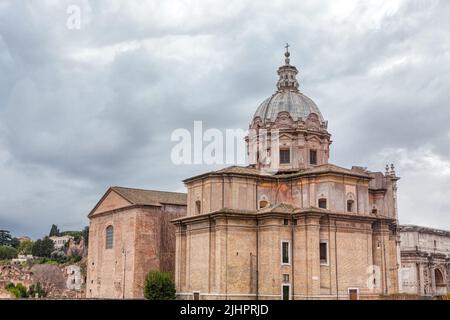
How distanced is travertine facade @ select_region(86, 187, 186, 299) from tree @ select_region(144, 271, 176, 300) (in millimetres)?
6420

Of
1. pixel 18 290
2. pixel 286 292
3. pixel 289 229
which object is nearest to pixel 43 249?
pixel 18 290

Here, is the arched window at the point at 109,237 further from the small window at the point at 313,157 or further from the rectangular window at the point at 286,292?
the rectangular window at the point at 286,292

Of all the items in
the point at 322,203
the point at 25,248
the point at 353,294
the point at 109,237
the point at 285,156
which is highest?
the point at 285,156

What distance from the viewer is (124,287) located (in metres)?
55.4

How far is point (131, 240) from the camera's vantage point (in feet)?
182

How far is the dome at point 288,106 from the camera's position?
52.5 m

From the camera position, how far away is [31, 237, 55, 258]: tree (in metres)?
123

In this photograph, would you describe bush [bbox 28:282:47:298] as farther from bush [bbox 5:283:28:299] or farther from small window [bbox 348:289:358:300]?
small window [bbox 348:289:358:300]

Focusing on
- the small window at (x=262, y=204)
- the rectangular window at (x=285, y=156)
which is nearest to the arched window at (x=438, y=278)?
the rectangular window at (x=285, y=156)

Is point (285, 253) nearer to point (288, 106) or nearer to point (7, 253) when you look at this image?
point (288, 106)

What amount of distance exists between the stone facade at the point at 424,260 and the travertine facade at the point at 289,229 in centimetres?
2487

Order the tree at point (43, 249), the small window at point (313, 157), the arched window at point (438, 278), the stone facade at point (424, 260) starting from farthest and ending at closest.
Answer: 1. the tree at point (43, 249)
2. the arched window at point (438, 278)
3. the stone facade at point (424, 260)
4. the small window at point (313, 157)

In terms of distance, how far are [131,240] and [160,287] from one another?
905cm
